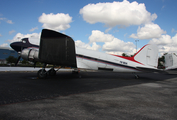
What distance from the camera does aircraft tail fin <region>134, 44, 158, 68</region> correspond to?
11148 millimetres

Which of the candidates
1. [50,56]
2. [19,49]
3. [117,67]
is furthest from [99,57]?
[19,49]

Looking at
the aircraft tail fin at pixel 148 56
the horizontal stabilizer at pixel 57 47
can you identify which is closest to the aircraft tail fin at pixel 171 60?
the aircraft tail fin at pixel 148 56

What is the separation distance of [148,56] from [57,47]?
29.1 ft

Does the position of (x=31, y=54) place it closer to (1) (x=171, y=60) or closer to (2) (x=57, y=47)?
(2) (x=57, y=47)

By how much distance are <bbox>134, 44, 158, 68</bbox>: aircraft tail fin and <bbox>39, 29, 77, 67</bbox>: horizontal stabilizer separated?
7180mm

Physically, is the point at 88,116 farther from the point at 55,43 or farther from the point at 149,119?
the point at 55,43

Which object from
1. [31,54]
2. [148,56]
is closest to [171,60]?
[148,56]

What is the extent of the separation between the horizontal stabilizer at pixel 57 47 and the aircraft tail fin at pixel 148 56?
23.6 feet

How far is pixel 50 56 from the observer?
802cm

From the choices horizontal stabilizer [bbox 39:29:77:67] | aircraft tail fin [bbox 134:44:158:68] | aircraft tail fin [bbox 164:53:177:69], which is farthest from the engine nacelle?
aircraft tail fin [bbox 164:53:177:69]

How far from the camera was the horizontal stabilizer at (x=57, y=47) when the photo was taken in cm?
710

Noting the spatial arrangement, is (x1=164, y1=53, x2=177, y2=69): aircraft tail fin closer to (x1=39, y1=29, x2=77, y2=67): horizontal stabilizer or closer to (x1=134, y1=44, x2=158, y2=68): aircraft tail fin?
(x1=134, y1=44, x2=158, y2=68): aircraft tail fin

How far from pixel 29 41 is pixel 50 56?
3.77 meters

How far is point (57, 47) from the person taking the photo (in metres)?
7.58
